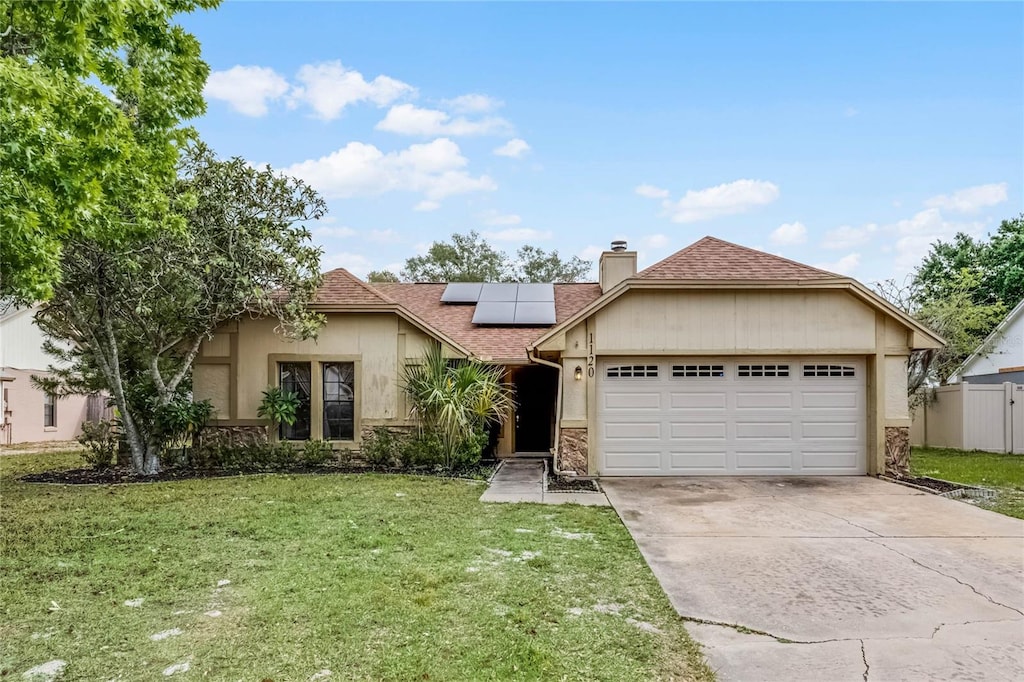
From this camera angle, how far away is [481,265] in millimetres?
35250

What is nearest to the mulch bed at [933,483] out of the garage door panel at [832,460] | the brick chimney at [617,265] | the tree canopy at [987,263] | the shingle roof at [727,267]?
the garage door panel at [832,460]

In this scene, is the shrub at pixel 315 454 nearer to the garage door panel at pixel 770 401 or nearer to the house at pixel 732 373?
the house at pixel 732 373

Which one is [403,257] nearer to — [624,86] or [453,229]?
[453,229]

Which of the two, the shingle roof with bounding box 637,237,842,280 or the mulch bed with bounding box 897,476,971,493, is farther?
the shingle roof with bounding box 637,237,842,280

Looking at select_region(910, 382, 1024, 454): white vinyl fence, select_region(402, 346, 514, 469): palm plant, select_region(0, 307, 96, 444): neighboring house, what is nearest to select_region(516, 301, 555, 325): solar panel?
select_region(402, 346, 514, 469): palm plant

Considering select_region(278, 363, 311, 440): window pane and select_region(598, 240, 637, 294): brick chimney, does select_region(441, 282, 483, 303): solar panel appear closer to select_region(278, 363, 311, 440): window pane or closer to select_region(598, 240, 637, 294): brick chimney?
select_region(598, 240, 637, 294): brick chimney

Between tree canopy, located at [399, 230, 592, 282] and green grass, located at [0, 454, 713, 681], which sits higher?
tree canopy, located at [399, 230, 592, 282]

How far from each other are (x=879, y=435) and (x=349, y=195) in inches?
665

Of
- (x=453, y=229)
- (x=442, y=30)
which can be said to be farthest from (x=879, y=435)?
(x=453, y=229)

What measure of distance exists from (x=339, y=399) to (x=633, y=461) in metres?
5.93

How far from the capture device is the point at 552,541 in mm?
5898

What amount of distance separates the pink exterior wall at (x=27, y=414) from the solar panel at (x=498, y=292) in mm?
12236

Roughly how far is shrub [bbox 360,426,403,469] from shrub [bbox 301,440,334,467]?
69 cm

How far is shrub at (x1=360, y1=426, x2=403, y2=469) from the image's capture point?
1155cm
